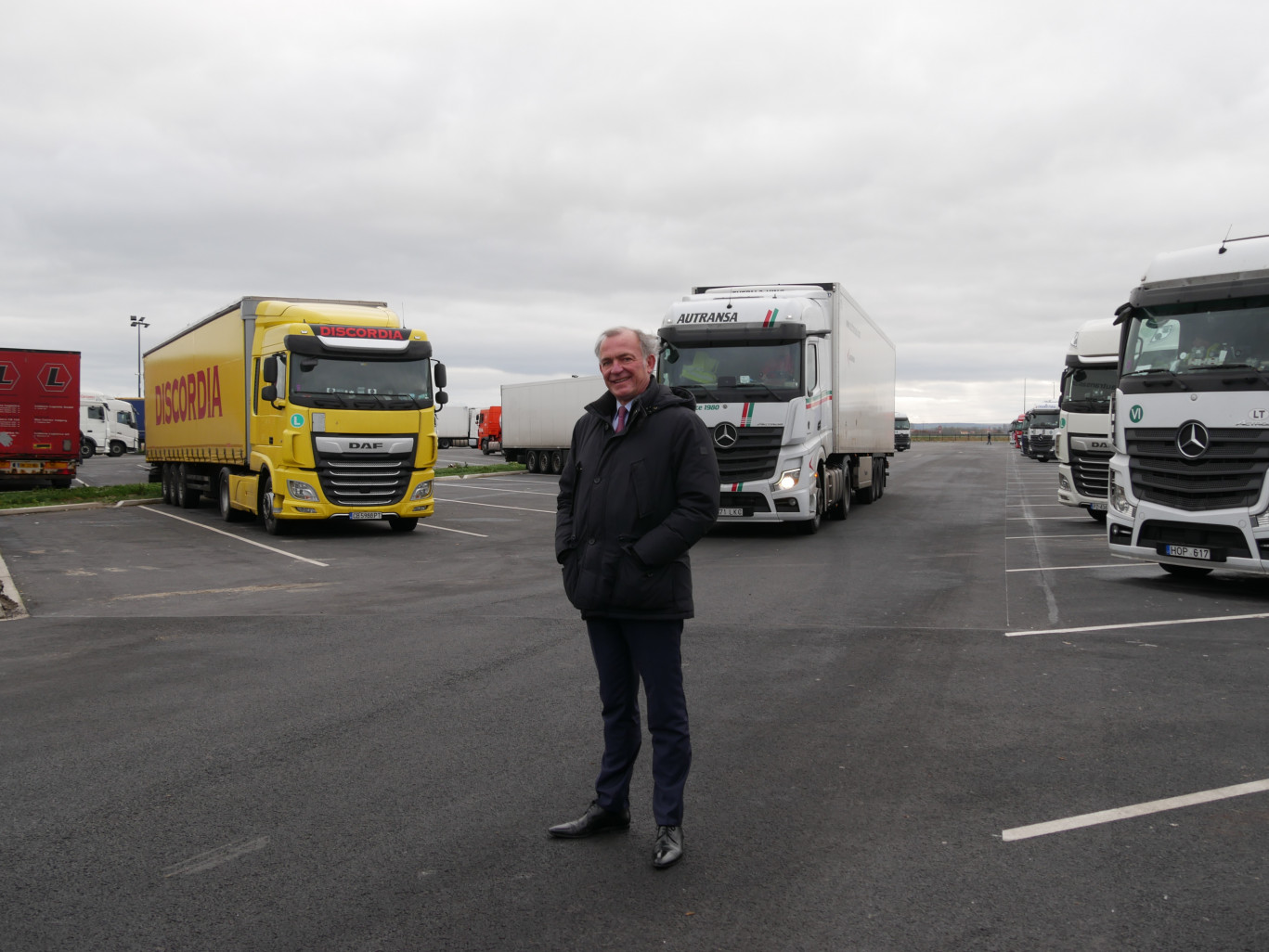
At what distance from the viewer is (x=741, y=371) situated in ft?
51.3

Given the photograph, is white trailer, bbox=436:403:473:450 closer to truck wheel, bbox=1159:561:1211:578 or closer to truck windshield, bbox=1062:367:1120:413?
truck windshield, bbox=1062:367:1120:413

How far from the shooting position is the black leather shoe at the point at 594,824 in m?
4.10

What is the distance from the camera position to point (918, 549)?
1440 centimetres

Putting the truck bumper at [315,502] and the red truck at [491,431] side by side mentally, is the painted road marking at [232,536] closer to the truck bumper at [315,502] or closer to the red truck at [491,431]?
the truck bumper at [315,502]

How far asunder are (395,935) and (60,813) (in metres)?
1.95

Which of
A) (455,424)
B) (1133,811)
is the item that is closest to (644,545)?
(1133,811)

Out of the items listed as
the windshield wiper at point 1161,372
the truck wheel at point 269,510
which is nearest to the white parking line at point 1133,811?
the windshield wiper at point 1161,372

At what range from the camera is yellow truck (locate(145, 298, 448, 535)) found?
1612 cm

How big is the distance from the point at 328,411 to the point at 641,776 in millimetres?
12458

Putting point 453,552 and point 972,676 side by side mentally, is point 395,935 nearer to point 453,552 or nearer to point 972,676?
point 972,676

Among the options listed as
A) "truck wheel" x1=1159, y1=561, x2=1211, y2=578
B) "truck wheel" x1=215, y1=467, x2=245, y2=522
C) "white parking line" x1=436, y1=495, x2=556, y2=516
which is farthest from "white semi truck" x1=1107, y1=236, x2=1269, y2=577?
"truck wheel" x1=215, y1=467, x2=245, y2=522

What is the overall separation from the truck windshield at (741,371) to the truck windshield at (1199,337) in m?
5.31

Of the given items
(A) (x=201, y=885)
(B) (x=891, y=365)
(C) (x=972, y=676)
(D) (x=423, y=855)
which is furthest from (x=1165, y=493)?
(B) (x=891, y=365)

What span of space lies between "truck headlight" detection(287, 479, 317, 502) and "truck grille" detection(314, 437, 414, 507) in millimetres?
170
